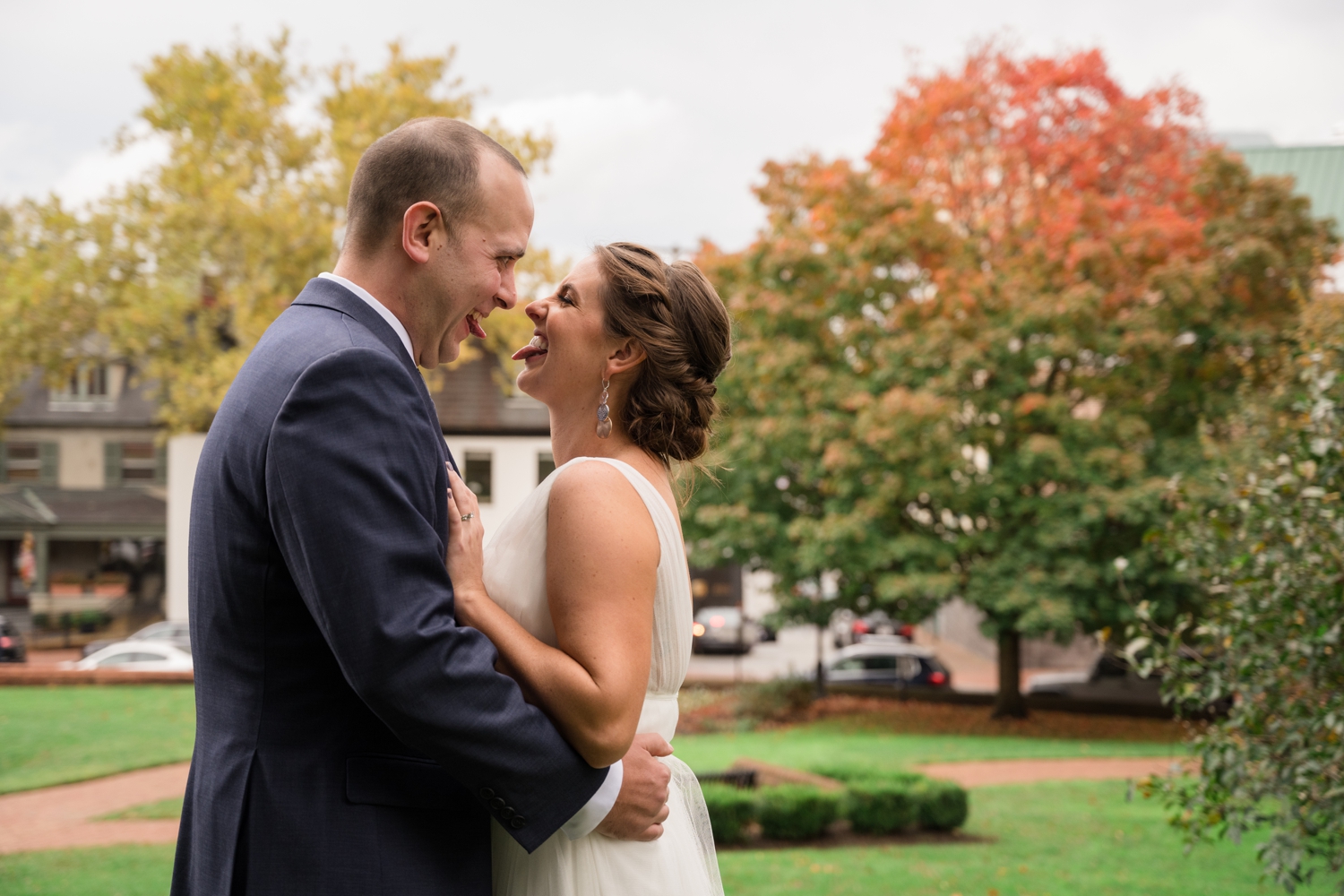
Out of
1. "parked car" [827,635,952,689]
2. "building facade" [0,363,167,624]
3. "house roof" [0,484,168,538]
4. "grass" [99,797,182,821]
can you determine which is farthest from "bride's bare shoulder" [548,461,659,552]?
"building facade" [0,363,167,624]

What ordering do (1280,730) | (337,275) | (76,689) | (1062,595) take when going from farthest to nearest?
1. (76,689)
2. (1062,595)
3. (1280,730)
4. (337,275)

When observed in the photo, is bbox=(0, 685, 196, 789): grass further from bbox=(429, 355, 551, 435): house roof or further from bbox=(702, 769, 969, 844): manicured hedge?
bbox=(429, 355, 551, 435): house roof

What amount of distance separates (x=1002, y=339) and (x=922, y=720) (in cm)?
871

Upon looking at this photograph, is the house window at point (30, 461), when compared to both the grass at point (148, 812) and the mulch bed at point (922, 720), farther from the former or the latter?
the grass at point (148, 812)

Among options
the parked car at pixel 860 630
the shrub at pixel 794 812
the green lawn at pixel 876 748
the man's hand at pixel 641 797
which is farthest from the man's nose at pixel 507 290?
the parked car at pixel 860 630

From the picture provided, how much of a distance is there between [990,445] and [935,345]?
223cm

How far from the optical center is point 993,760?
17438 mm

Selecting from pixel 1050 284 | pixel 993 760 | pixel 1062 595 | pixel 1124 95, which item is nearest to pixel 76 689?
pixel 993 760

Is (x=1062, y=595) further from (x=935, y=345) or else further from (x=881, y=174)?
(x=881, y=174)

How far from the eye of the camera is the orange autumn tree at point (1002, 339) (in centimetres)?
1883

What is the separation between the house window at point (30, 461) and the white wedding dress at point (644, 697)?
46957 millimetres

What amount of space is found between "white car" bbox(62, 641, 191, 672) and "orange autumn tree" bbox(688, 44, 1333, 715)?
13.3m

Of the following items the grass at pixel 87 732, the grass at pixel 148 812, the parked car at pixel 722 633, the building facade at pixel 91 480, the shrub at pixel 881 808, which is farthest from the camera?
the building facade at pixel 91 480

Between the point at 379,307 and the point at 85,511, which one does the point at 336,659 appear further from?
the point at 85,511
